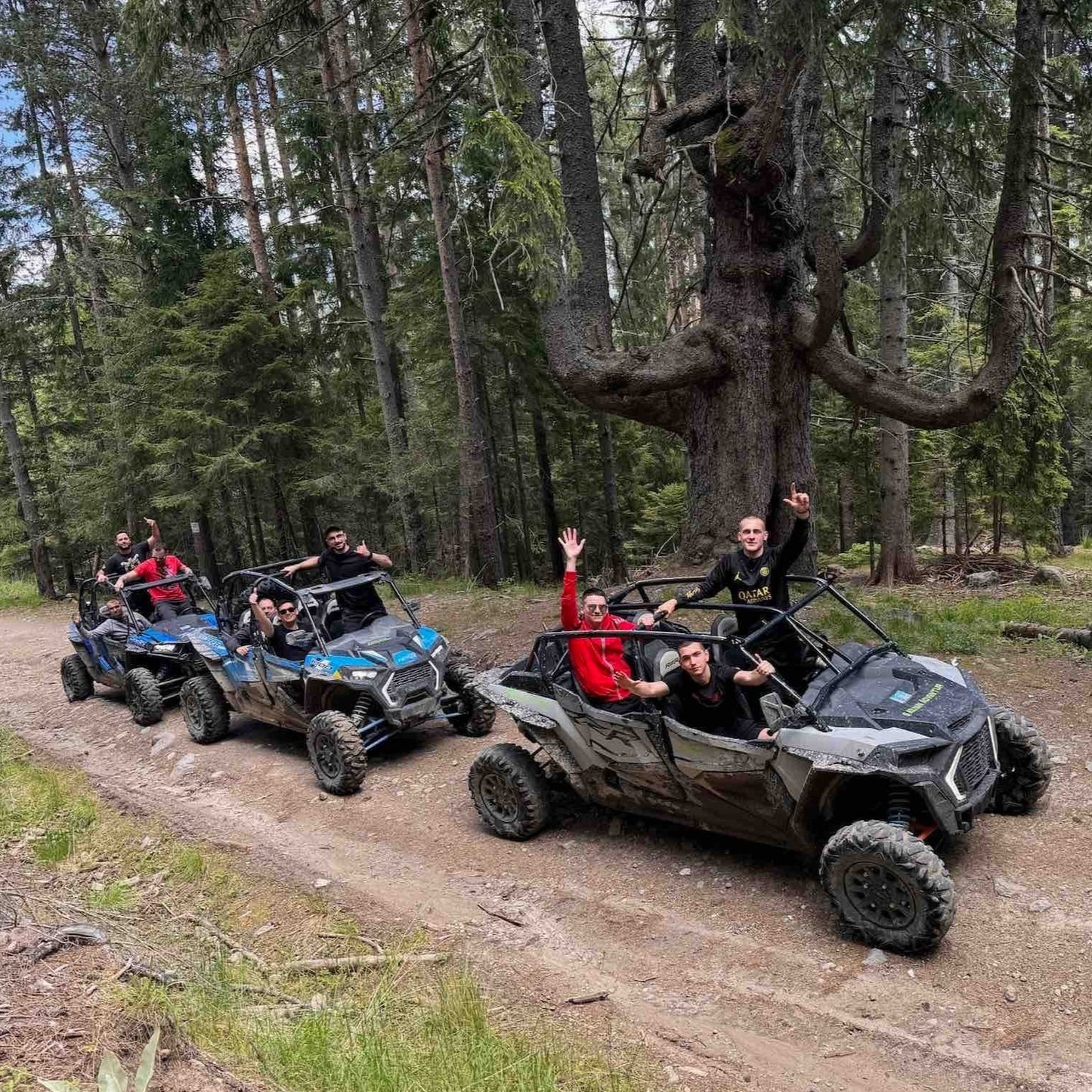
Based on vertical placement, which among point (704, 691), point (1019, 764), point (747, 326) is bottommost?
point (1019, 764)

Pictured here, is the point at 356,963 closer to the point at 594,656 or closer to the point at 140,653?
the point at 594,656

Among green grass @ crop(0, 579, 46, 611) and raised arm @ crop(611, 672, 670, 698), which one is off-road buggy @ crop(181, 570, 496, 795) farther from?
green grass @ crop(0, 579, 46, 611)

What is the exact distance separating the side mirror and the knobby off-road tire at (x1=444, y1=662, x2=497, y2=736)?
3984 mm

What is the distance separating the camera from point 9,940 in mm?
4113

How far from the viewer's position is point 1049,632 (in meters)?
8.83

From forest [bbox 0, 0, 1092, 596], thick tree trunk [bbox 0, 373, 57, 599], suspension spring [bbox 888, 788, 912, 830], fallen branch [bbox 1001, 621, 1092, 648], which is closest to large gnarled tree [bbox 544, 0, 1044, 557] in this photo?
forest [bbox 0, 0, 1092, 596]

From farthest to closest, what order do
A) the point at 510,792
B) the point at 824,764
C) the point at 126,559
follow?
1. the point at 126,559
2. the point at 510,792
3. the point at 824,764

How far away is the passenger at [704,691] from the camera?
515cm

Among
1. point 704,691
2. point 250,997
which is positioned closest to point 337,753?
point 250,997

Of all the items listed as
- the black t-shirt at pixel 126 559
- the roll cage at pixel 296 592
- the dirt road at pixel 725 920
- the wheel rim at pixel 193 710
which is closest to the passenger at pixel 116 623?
the black t-shirt at pixel 126 559

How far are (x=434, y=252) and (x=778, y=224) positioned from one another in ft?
30.0

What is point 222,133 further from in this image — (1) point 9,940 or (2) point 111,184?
(1) point 9,940

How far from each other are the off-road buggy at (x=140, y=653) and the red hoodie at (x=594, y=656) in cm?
582

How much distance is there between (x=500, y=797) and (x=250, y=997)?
97.5 inches
